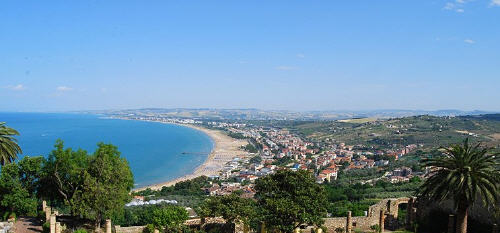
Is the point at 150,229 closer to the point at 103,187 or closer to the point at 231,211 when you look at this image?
the point at 103,187

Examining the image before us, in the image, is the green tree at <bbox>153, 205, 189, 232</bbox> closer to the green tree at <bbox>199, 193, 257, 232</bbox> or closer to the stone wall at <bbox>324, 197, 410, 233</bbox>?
the green tree at <bbox>199, 193, 257, 232</bbox>

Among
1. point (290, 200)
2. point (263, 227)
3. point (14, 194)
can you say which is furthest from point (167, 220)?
point (14, 194)

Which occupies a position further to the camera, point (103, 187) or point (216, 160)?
point (216, 160)

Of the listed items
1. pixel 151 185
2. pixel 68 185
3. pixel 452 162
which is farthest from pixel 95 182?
pixel 151 185

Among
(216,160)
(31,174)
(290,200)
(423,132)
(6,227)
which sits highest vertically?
(31,174)

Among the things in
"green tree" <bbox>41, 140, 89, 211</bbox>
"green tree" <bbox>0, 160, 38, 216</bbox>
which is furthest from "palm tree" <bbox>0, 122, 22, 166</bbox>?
"green tree" <bbox>41, 140, 89, 211</bbox>

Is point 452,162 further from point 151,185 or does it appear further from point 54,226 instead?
point 151,185
